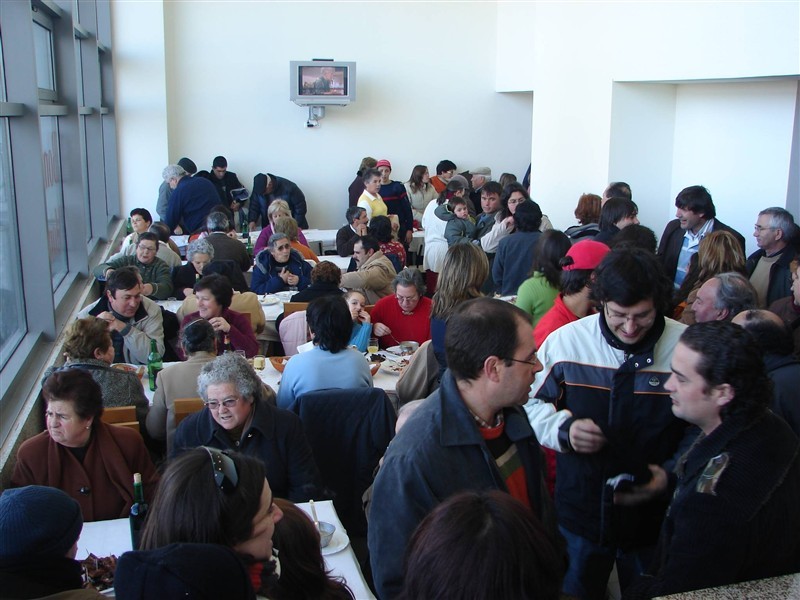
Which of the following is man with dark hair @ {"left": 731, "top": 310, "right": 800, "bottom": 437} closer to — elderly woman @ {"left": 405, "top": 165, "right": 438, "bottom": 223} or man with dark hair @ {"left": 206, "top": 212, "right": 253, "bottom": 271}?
man with dark hair @ {"left": 206, "top": 212, "right": 253, "bottom": 271}

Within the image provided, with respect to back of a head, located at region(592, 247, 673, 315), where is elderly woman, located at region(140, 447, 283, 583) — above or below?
below

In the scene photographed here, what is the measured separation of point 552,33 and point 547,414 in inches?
282

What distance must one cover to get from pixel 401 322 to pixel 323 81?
6933mm

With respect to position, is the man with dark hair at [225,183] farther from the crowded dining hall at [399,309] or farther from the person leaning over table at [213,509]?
the person leaning over table at [213,509]

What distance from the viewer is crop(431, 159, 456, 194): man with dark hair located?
12.2m

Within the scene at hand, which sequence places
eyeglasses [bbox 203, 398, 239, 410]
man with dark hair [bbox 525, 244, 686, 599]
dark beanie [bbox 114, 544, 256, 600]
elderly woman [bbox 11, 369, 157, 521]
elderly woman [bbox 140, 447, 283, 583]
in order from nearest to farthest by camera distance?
dark beanie [bbox 114, 544, 256, 600]
elderly woman [bbox 140, 447, 283, 583]
man with dark hair [bbox 525, 244, 686, 599]
elderly woman [bbox 11, 369, 157, 521]
eyeglasses [bbox 203, 398, 239, 410]

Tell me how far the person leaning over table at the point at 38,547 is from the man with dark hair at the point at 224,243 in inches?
208

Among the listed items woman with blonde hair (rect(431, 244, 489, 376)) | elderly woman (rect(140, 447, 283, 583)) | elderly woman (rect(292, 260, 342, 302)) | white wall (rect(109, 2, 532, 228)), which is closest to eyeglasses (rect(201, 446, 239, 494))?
elderly woman (rect(140, 447, 283, 583))

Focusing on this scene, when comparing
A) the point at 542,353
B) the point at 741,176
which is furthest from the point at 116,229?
the point at 542,353

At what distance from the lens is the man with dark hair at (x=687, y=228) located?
237 inches

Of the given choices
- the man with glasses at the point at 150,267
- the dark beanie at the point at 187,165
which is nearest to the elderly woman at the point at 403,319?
the man with glasses at the point at 150,267

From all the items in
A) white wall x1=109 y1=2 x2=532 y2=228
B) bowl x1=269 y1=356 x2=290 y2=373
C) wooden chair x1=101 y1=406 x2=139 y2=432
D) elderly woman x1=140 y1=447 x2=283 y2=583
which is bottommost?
bowl x1=269 y1=356 x2=290 y2=373

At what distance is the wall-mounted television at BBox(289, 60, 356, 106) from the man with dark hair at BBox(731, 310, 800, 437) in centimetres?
918

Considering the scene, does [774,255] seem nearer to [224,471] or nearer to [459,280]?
[459,280]
